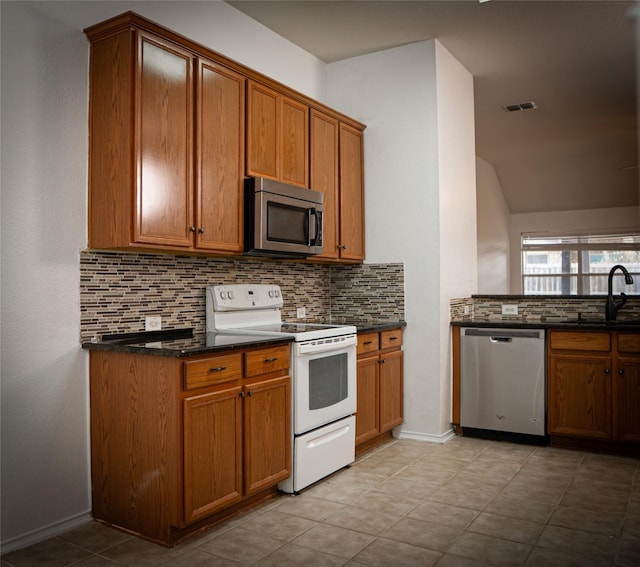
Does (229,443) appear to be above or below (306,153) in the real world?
below

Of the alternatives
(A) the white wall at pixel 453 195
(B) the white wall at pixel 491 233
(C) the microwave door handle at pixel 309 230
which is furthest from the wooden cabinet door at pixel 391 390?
(B) the white wall at pixel 491 233

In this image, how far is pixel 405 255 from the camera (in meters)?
4.37

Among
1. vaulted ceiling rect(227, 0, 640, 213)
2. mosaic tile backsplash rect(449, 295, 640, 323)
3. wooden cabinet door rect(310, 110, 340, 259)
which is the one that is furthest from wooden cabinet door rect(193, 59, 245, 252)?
mosaic tile backsplash rect(449, 295, 640, 323)

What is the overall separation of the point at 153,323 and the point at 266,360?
26.5 inches

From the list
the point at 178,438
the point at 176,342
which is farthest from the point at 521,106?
the point at 178,438

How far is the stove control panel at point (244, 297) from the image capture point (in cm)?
348

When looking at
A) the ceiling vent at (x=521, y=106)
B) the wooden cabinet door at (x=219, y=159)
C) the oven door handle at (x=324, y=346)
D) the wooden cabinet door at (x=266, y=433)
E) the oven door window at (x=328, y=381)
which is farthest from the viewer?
the ceiling vent at (x=521, y=106)

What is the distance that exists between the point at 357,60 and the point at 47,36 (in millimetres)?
2519

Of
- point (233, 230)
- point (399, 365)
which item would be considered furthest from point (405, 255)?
point (233, 230)

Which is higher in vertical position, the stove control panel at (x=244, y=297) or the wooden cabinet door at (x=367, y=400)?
the stove control panel at (x=244, y=297)

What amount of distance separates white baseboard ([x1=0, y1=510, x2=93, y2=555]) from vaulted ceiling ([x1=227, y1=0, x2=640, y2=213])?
3048 millimetres

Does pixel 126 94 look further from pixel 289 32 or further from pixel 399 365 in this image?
pixel 399 365

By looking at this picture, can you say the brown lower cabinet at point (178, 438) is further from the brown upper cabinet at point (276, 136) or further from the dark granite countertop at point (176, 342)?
the brown upper cabinet at point (276, 136)

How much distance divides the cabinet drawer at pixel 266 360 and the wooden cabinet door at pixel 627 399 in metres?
2.25
